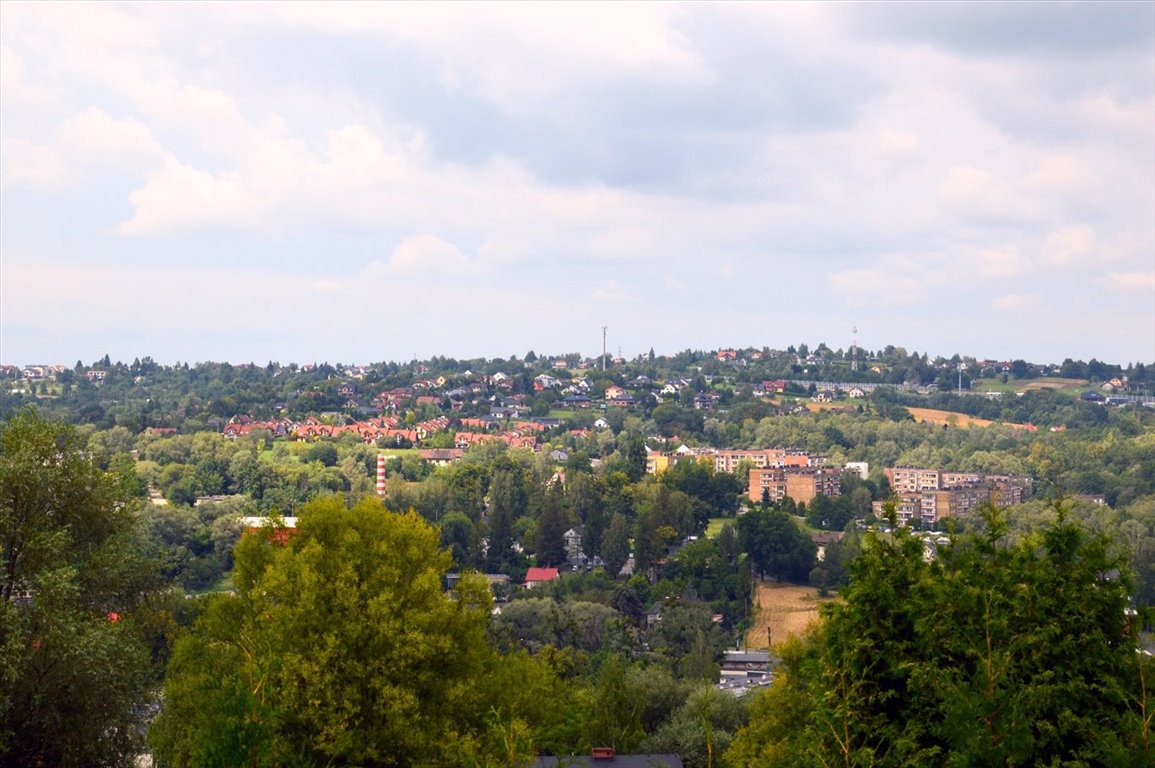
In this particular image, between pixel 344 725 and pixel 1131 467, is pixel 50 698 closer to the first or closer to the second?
pixel 344 725

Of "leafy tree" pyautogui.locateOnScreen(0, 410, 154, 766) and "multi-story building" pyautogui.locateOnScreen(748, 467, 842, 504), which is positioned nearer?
"leafy tree" pyautogui.locateOnScreen(0, 410, 154, 766)

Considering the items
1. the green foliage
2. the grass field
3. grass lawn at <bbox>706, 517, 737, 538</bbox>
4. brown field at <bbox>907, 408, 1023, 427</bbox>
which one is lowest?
grass lawn at <bbox>706, 517, 737, 538</bbox>

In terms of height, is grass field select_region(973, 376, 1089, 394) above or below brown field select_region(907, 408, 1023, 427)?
above

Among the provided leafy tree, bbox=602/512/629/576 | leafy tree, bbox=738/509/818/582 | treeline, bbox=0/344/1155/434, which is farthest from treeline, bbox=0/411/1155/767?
treeline, bbox=0/344/1155/434

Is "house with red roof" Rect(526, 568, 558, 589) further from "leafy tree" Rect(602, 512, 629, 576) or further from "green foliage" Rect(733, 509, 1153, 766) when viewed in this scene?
"green foliage" Rect(733, 509, 1153, 766)

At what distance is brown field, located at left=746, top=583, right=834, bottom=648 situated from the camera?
55906mm

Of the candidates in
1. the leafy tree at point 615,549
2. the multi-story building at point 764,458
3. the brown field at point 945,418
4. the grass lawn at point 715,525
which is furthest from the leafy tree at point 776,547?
the brown field at point 945,418

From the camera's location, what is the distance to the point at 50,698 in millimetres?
16781

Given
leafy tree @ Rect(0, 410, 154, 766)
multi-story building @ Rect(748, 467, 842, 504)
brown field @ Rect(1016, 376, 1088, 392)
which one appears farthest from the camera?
brown field @ Rect(1016, 376, 1088, 392)

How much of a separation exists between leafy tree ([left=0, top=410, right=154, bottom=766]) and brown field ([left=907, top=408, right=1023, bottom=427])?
122m

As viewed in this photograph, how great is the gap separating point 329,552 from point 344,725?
9.27ft

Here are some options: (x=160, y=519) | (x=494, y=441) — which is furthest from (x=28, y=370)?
(x=160, y=519)

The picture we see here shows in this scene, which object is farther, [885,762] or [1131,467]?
[1131,467]

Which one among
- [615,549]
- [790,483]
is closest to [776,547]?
[615,549]
